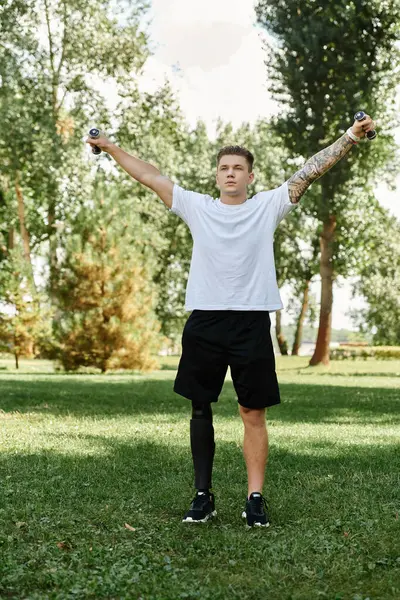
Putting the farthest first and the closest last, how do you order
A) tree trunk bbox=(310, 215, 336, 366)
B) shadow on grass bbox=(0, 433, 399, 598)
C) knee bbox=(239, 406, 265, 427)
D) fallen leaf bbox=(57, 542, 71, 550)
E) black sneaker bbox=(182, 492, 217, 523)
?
tree trunk bbox=(310, 215, 336, 366), knee bbox=(239, 406, 265, 427), black sneaker bbox=(182, 492, 217, 523), fallen leaf bbox=(57, 542, 71, 550), shadow on grass bbox=(0, 433, 399, 598)

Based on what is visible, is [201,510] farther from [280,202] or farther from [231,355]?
[280,202]

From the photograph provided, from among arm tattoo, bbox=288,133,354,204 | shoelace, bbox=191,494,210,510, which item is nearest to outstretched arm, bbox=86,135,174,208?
arm tattoo, bbox=288,133,354,204

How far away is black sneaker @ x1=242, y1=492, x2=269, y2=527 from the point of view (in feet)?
16.2

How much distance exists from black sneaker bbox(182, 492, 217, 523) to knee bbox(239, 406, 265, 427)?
1.68 ft

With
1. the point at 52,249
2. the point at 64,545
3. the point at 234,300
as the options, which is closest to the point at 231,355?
the point at 234,300

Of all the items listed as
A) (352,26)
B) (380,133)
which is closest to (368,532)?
(352,26)

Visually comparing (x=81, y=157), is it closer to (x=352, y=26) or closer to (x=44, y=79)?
(x=44, y=79)

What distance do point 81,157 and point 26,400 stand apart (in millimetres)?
19222

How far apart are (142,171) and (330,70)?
2224 cm

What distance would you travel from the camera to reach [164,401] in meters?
14.1

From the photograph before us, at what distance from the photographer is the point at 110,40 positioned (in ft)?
103

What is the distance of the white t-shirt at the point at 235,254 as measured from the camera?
5074 millimetres

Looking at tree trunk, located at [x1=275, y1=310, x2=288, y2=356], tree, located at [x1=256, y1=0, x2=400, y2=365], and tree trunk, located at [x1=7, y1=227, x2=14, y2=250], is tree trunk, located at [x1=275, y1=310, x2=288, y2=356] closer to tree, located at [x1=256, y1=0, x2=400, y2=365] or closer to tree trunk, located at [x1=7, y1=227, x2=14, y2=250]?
tree trunk, located at [x1=7, y1=227, x2=14, y2=250]

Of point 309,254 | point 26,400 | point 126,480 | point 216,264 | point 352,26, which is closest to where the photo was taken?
point 216,264
